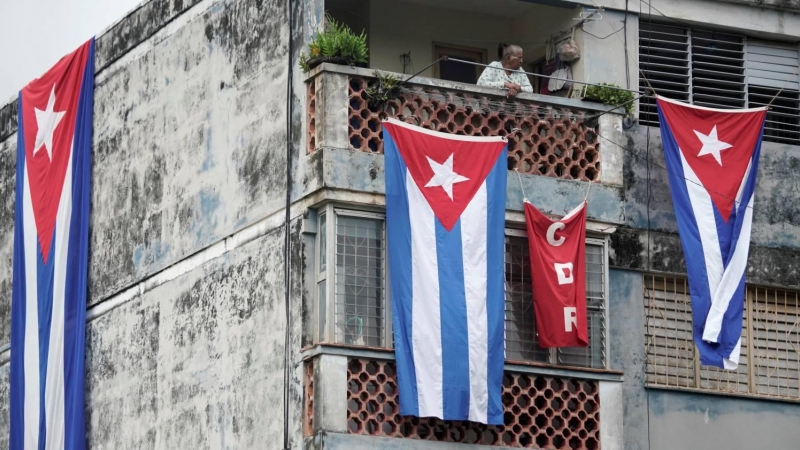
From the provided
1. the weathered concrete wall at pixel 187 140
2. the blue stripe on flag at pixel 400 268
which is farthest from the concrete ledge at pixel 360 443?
the weathered concrete wall at pixel 187 140

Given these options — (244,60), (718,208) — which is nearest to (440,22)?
(244,60)

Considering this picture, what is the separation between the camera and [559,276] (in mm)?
23703

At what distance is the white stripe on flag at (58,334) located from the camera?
2831 cm

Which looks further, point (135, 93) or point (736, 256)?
point (135, 93)

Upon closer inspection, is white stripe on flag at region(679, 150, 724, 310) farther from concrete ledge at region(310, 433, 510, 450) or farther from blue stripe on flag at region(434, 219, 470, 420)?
concrete ledge at region(310, 433, 510, 450)

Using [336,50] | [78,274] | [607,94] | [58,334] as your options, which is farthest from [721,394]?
[58,334]

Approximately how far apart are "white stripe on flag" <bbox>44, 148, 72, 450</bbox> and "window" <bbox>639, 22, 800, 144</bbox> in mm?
9037

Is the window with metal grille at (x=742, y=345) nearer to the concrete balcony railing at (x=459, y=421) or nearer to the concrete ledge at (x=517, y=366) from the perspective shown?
the concrete ledge at (x=517, y=366)

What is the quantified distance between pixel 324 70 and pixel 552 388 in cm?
480

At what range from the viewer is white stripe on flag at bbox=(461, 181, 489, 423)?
2283cm

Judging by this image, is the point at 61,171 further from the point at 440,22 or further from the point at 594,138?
the point at 594,138

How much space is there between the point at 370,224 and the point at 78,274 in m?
7.19

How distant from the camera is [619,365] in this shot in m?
24.7

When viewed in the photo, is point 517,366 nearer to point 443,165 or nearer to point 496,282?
point 496,282
